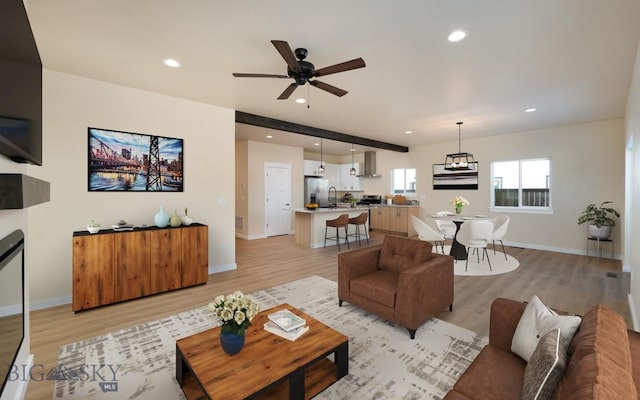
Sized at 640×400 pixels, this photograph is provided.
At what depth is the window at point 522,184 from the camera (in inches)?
248

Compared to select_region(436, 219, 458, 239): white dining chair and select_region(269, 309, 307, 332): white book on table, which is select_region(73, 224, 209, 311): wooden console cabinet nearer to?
select_region(269, 309, 307, 332): white book on table

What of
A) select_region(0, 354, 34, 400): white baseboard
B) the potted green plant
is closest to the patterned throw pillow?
select_region(0, 354, 34, 400): white baseboard

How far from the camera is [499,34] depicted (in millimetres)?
2447

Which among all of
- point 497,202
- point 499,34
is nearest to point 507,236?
point 497,202

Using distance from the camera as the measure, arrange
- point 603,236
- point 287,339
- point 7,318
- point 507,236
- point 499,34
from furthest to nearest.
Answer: point 507,236
point 603,236
point 499,34
point 287,339
point 7,318

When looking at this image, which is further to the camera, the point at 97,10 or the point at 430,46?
the point at 430,46

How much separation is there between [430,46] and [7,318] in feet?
11.7

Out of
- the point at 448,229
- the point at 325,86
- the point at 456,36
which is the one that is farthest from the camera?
the point at 448,229

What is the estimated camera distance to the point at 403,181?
9.08 metres

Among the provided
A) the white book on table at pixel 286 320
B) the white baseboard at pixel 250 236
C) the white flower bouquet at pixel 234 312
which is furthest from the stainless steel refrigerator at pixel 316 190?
the white flower bouquet at pixel 234 312

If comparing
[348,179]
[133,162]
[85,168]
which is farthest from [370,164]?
[85,168]

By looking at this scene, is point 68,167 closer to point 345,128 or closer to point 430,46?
point 430,46

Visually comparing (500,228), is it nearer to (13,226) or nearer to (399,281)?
(399,281)

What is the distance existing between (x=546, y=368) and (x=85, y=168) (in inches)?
181
